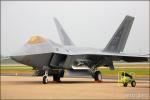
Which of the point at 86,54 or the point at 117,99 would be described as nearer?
the point at 117,99

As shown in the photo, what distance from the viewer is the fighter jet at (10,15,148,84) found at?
80.3 feet

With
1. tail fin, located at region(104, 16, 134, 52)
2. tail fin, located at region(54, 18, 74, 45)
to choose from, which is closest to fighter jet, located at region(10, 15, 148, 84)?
tail fin, located at region(104, 16, 134, 52)

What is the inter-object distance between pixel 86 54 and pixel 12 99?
45.7ft

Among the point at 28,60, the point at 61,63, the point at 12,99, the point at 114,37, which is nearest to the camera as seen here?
the point at 12,99

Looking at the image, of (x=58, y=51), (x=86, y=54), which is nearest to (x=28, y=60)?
(x=58, y=51)

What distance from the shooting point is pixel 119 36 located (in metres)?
30.4

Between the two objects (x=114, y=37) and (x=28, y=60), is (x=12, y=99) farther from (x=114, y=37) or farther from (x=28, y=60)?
(x=114, y=37)

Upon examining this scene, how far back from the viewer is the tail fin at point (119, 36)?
99.0 feet

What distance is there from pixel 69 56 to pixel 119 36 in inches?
250

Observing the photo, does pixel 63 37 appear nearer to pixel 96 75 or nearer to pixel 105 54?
pixel 96 75

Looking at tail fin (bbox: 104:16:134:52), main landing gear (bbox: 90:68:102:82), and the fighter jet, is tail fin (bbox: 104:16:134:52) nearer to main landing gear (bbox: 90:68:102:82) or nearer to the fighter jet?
the fighter jet

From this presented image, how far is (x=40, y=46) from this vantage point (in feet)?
81.3

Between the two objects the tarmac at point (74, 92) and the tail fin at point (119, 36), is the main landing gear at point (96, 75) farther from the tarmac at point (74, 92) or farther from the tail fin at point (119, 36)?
the tarmac at point (74, 92)

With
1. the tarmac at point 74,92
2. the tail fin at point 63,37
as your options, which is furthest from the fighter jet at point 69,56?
the tail fin at point 63,37
